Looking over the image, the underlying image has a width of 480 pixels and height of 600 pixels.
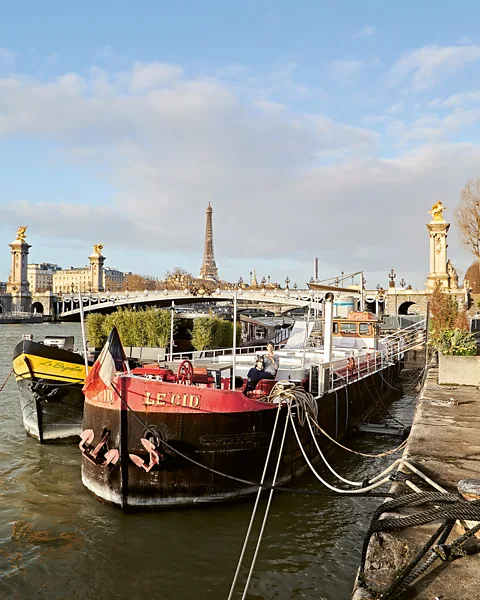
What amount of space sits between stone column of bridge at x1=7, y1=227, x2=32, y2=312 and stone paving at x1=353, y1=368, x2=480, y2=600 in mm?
108181

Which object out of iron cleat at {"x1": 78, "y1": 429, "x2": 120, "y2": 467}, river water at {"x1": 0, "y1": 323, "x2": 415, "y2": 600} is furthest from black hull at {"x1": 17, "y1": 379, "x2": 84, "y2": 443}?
iron cleat at {"x1": 78, "y1": 429, "x2": 120, "y2": 467}

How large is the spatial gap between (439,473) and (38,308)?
11755 centimetres

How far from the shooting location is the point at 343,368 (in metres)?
15.7

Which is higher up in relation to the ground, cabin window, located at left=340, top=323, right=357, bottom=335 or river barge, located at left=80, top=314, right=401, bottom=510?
cabin window, located at left=340, top=323, right=357, bottom=335

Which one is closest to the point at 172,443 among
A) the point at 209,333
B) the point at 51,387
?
the point at 51,387

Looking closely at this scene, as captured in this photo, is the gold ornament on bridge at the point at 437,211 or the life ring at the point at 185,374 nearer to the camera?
the life ring at the point at 185,374

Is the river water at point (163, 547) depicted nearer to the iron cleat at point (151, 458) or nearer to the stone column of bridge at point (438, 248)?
the iron cleat at point (151, 458)

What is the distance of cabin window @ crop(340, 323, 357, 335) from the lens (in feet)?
74.4

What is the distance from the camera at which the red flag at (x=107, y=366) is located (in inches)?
380

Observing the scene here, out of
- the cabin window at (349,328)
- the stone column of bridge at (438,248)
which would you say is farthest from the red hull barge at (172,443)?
the stone column of bridge at (438,248)

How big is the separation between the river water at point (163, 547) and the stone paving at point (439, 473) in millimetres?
2046

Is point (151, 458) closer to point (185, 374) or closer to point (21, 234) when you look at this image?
point (185, 374)

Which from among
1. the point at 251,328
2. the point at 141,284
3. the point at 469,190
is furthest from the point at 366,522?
the point at 141,284

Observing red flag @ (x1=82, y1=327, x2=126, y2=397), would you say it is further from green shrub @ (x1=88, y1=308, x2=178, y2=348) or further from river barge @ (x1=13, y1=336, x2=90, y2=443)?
green shrub @ (x1=88, y1=308, x2=178, y2=348)
